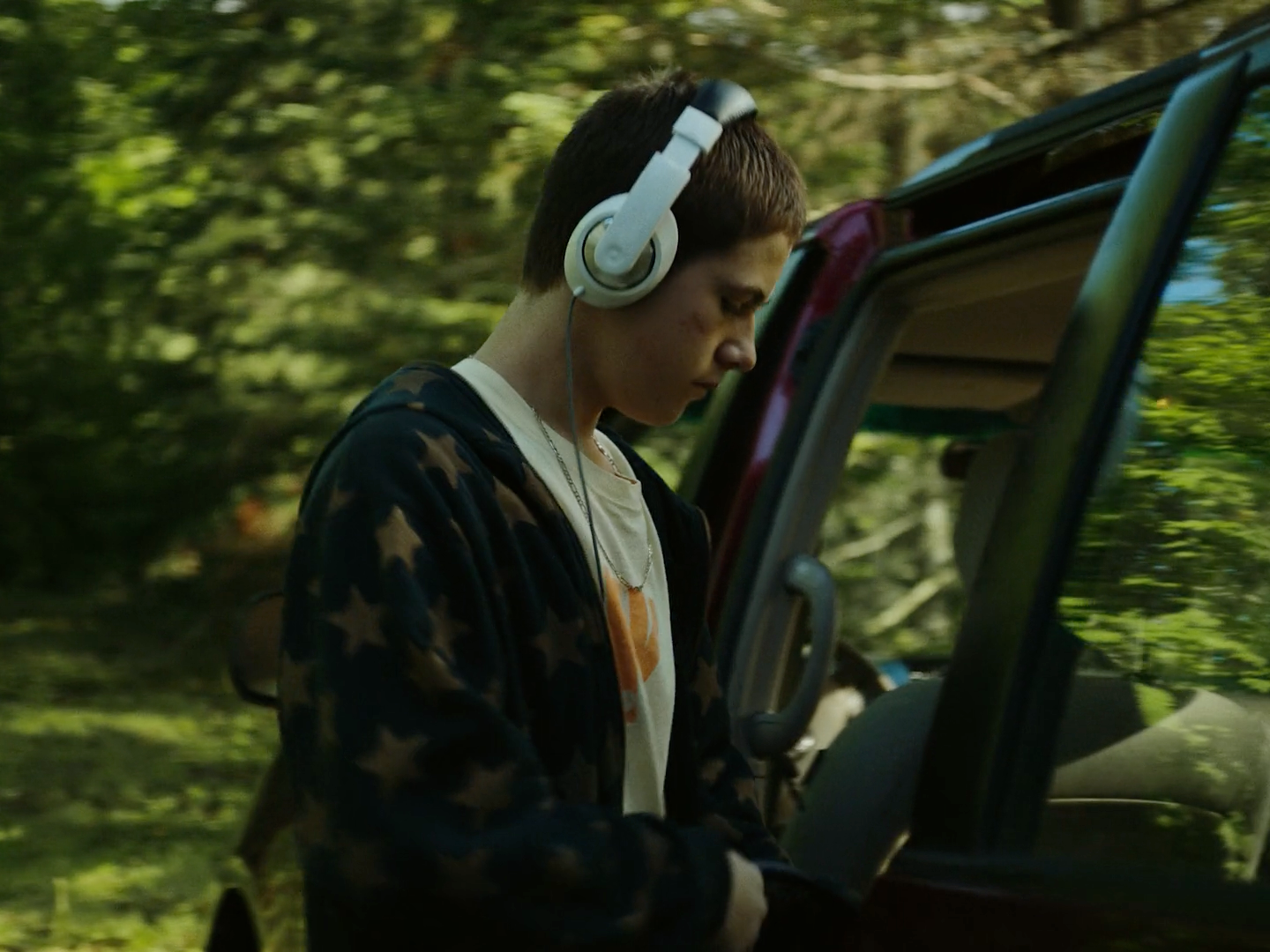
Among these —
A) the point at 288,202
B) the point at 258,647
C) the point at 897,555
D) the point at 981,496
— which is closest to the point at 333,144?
the point at 288,202

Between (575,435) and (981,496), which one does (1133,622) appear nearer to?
(575,435)

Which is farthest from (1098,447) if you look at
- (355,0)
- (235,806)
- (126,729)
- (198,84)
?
(126,729)

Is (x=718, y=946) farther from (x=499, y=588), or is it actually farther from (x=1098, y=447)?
(x=1098, y=447)

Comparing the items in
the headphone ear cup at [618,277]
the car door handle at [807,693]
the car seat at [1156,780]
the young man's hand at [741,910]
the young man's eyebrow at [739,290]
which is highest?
the headphone ear cup at [618,277]

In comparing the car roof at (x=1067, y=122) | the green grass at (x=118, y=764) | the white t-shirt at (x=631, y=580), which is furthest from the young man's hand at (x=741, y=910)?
the green grass at (x=118, y=764)

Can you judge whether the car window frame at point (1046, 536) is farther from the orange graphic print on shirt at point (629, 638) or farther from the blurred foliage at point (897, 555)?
the blurred foliage at point (897, 555)

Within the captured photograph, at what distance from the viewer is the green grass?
6617mm

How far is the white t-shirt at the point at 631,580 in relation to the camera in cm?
166

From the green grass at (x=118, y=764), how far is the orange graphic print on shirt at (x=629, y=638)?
4.53m

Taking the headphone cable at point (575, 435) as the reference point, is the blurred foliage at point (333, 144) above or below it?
below

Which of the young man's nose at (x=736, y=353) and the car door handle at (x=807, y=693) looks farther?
the car door handle at (x=807, y=693)

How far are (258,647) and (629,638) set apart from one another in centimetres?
81

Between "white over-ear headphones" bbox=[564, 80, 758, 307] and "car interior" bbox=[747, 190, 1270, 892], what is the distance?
1.53ft

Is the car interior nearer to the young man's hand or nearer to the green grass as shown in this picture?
the young man's hand
